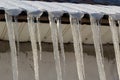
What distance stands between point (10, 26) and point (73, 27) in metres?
0.76

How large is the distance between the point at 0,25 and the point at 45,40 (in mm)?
883

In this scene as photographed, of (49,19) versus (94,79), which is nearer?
(49,19)

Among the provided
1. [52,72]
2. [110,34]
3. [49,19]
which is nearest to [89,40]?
[110,34]

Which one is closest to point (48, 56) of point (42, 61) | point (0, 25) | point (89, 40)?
point (42, 61)

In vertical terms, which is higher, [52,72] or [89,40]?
[89,40]

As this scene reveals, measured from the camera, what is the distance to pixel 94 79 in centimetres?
Result: 618

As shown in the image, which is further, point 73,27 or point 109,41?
point 109,41

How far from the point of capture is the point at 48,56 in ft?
19.9

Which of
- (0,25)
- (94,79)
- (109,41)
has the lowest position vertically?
(94,79)

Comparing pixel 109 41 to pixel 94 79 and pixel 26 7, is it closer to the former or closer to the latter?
pixel 94 79

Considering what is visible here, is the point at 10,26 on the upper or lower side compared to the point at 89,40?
upper

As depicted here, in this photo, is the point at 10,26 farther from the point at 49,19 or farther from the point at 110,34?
the point at 110,34

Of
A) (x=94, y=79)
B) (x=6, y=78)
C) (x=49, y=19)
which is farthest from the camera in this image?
(x=94, y=79)

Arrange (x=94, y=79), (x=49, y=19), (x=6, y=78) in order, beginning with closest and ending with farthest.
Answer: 1. (x=49, y=19)
2. (x=6, y=78)
3. (x=94, y=79)
